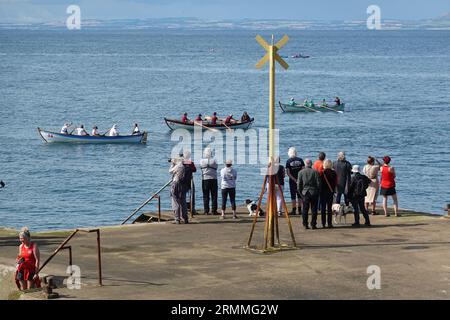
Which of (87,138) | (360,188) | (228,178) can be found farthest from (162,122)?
(360,188)

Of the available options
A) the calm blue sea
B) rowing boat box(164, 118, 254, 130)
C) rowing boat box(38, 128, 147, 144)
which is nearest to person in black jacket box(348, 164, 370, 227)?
the calm blue sea

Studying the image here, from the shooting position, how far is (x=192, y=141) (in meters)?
72.2

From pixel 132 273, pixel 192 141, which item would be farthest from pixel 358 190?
pixel 192 141

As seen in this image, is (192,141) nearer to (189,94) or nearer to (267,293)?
(189,94)

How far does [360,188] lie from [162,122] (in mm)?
65262

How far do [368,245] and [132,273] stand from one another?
5.30 meters

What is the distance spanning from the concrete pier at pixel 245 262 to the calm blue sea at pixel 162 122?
70.7 ft

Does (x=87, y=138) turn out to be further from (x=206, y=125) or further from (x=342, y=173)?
(x=342, y=173)

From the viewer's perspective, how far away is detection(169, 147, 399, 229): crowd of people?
857 inches

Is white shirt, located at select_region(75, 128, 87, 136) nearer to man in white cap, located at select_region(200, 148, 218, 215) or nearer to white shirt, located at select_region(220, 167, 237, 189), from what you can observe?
man in white cap, located at select_region(200, 148, 218, 215)

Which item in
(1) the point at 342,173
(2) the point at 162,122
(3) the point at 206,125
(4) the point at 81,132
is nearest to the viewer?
(1) the point at 342,173

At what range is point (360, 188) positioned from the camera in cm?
2231

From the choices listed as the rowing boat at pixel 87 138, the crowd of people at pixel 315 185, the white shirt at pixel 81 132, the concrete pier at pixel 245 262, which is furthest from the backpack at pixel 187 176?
the white shirt at pixel 81 132

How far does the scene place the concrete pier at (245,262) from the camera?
16.2m
